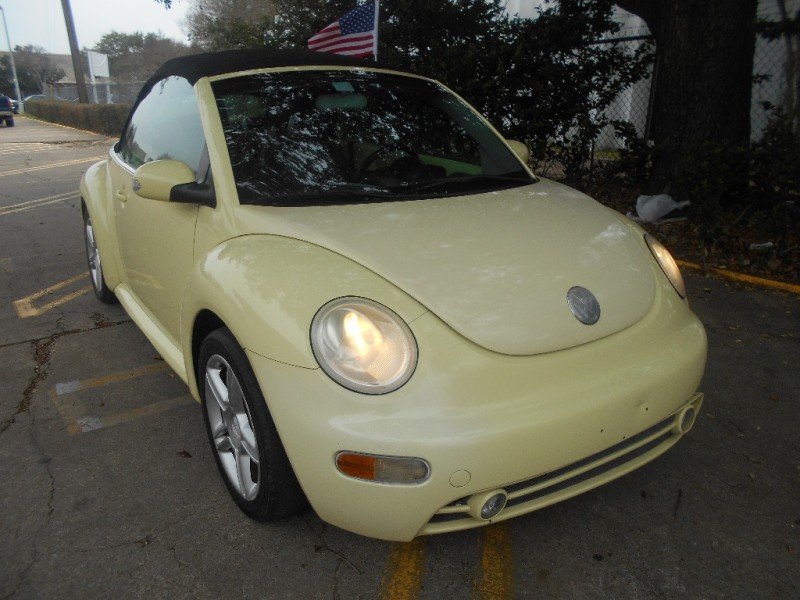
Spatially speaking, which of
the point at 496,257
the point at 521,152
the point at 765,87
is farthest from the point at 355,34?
the point at 765,87

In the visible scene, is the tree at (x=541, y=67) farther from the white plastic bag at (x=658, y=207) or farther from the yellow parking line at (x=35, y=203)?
the yellow parking line at (x=35, y=203)

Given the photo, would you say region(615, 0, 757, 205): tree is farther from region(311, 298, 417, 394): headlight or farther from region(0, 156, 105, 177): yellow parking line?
region(0, 156, 105, 177): yellow parking line

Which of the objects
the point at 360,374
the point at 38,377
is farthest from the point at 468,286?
the point at 38,377

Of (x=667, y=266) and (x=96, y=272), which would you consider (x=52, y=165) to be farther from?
(x=667, y=266)

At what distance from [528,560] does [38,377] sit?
2873 millimetres

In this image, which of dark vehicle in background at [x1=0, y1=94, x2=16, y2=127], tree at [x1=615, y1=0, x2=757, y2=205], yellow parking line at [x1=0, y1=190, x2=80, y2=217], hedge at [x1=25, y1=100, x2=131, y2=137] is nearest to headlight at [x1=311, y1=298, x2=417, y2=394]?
tree at [x1=615, y1=0, x2=757, y2=205]

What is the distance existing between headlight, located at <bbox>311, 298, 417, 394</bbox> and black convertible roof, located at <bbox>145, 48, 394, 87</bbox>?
5.31 feet

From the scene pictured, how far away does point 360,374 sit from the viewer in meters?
1.89

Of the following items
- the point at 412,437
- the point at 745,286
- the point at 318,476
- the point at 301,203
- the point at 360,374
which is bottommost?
the point at 745,286

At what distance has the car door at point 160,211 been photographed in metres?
2.78

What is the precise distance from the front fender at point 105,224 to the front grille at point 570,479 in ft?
8.89

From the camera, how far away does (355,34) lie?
7113 millimetres

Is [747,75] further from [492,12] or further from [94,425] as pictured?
[94,425]

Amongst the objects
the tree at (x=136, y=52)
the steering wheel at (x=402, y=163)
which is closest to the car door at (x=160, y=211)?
the steering wheel at (x=402, y=163)
